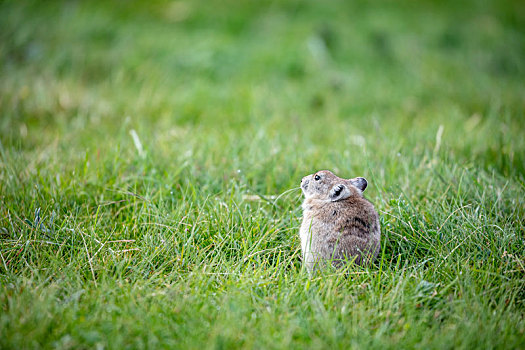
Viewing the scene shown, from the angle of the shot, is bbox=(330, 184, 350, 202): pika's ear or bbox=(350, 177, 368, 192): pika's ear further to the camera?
bbox=(350, 177, 368, 192): pika's ear

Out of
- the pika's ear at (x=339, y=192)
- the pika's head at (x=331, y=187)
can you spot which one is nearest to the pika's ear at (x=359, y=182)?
the pika's head at (x=331, y=187)

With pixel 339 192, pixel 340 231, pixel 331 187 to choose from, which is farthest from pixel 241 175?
pixel 340 231

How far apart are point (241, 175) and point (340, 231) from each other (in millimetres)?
1364

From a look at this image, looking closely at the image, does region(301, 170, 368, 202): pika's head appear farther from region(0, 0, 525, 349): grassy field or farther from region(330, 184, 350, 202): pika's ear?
region(0, 0, 525, 349): grassy field

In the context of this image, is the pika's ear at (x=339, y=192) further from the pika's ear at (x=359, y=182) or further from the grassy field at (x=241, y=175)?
the grassy field at (x=241, y=175)

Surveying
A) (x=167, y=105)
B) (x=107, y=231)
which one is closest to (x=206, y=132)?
(x=167, y=105)

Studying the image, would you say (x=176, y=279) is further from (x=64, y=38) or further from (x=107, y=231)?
(x=64, y=38)

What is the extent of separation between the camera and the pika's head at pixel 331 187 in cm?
296

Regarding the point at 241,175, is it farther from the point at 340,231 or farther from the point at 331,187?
the point at 340,231

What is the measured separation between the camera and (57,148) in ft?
14.2

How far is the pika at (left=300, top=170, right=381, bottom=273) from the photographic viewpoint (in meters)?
2.71

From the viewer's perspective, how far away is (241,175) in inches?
152

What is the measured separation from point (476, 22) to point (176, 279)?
9.03 meters

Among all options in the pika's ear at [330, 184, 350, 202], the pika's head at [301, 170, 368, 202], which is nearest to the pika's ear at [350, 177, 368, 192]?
the pika's head at [301, 170, 368, 202]
